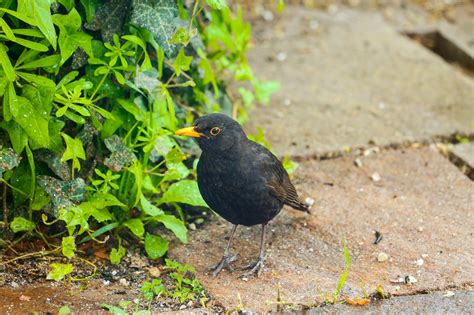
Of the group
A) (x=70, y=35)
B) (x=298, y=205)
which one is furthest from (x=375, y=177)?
(x=70, y=35)

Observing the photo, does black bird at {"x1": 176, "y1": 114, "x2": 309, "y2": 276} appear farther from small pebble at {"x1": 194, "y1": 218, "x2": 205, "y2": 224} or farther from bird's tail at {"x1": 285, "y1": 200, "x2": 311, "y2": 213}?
small pebble at {"x1": 194, "y1": 218, "x2": 205, "y2": 224}

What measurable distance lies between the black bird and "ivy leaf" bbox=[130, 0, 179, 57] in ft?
1.61

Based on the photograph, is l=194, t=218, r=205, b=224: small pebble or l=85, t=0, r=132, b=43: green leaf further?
l=194, t=218, r=205, b=224: small pebble

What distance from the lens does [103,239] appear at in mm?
4766

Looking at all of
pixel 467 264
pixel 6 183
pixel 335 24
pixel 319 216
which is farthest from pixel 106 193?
pixel 335 24

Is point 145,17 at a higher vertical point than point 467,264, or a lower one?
higher

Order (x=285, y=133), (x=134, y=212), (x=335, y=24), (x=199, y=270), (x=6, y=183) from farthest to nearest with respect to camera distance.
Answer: (x=335, y=24) → (x=285, y=133) → (x=134, y=212) → (x=199, y=270) → (x=6, y=183)

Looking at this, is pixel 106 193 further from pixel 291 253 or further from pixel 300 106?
pixel 300 106

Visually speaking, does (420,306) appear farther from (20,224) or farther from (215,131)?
(20,224)

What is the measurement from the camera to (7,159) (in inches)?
164

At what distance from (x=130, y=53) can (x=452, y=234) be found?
2251 millimetres

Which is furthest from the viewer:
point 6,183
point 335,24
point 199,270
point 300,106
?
point 335,24

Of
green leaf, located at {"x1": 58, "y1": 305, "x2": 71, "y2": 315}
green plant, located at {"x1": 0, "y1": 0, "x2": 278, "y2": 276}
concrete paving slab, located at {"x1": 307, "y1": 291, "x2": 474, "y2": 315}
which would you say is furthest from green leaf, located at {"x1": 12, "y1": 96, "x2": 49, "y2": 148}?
concrete paving slab, located at {"x1": 307, "y1": 291, "x2": 474, "y2": 315}

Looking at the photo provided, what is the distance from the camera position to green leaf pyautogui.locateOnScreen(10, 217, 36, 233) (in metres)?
4.44
